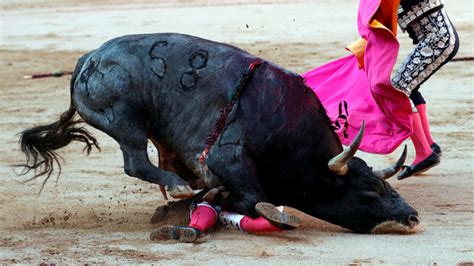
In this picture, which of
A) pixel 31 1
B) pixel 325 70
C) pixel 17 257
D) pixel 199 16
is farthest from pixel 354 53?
pixel 31 1

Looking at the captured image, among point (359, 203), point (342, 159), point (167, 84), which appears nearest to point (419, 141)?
point (359, 203)

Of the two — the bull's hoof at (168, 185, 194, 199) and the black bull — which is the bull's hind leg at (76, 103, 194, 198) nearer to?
the black bull

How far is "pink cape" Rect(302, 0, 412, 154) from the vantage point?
609cm

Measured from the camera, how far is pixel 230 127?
551 centimetres

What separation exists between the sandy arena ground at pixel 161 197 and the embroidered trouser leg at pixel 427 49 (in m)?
0.60

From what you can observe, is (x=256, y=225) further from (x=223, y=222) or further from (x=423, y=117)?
(x=423, y=117)

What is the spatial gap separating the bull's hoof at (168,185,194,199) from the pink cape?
1.08 m

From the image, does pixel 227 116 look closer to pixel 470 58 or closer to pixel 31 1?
pixel 470 58

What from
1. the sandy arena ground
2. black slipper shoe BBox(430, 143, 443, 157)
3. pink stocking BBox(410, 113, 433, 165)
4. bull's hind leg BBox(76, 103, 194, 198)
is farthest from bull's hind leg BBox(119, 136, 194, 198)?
black slipper shoe BBox(430, 143, 443, 157)

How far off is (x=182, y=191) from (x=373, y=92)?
126 cm

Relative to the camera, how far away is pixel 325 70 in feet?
21.8

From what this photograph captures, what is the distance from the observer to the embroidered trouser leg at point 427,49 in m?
6.31

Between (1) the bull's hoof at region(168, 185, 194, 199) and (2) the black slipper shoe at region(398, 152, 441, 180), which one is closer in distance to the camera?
(1) the bull's hoof at region(168, 185, 194, 199)

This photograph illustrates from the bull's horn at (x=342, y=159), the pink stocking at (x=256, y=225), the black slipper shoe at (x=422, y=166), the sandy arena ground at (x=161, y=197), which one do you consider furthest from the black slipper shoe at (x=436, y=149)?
the pink stocking at (x=256, y=225)
